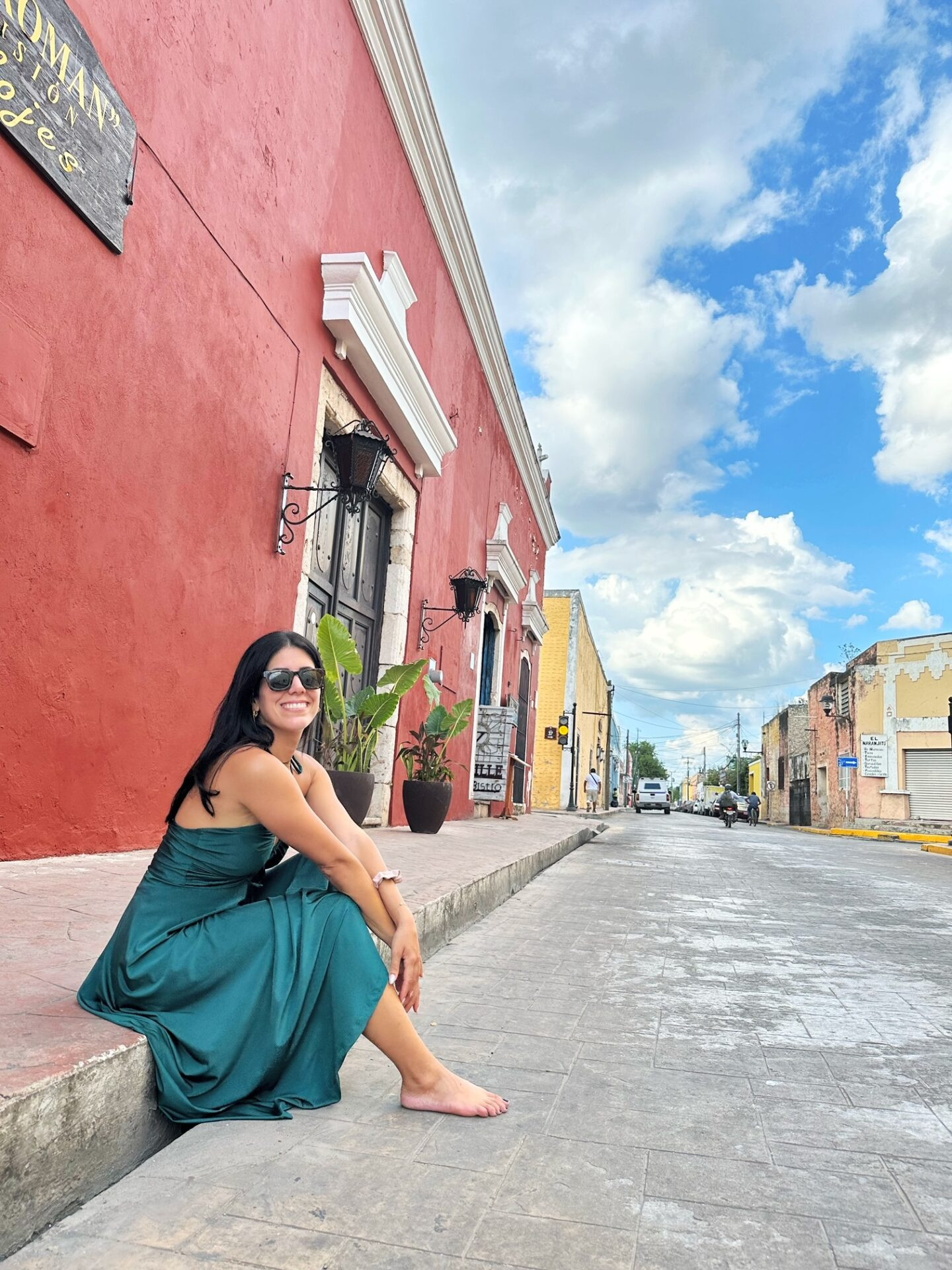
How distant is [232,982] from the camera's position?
2.13m

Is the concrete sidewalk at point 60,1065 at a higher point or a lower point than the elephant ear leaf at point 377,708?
lower

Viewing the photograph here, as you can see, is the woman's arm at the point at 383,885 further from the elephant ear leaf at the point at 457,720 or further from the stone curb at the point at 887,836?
the stone curb at the point at 887,836

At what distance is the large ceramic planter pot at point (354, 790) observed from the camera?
688 cm

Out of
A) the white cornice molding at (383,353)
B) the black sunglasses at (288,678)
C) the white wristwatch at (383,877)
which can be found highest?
the white cornice molding at (383,353)

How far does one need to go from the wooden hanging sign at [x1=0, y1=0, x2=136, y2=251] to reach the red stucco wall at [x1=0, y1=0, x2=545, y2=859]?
0.11 m

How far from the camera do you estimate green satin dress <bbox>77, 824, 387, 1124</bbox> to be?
2100mm

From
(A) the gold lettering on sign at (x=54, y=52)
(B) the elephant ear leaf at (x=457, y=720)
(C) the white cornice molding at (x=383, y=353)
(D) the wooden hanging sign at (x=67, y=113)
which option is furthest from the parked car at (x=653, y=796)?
(A) the gold lettering on sign at (x=54, y=52)

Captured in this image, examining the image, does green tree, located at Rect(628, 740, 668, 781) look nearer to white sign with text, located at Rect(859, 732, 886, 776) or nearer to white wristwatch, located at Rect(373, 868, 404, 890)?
white sign with text, located at Rect(859, 732, 886, 776)

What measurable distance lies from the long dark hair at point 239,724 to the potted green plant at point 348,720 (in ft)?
13.9

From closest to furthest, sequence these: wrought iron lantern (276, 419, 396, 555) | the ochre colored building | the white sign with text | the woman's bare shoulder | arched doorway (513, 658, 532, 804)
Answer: the woman's bare shoulder → wrought iron lantern (276, 419, 396, 555) → arched doorway (513, 658, 532, 804) → the ochre colored building → the white sign with text

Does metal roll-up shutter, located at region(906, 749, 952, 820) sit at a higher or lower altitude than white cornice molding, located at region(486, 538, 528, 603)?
lower

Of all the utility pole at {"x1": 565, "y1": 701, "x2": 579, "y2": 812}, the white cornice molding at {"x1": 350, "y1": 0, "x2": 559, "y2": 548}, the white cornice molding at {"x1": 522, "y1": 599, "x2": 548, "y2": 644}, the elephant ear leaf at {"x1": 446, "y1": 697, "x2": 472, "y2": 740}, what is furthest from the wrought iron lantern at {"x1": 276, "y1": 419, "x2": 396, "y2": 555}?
the utility pole at {"x1": 565, "y1": 701, "x2": 579, "y2": 812}

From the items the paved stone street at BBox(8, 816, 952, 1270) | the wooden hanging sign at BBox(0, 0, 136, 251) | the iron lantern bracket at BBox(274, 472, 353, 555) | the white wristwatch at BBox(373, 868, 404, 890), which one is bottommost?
the paved stone street at BBox(8, 816, 952, 1270)

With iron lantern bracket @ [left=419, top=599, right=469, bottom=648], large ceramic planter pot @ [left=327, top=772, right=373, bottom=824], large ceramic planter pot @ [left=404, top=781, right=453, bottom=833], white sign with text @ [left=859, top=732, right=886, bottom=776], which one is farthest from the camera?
white sign with text @ [left=859, top=732, right=886, bottom=776]
